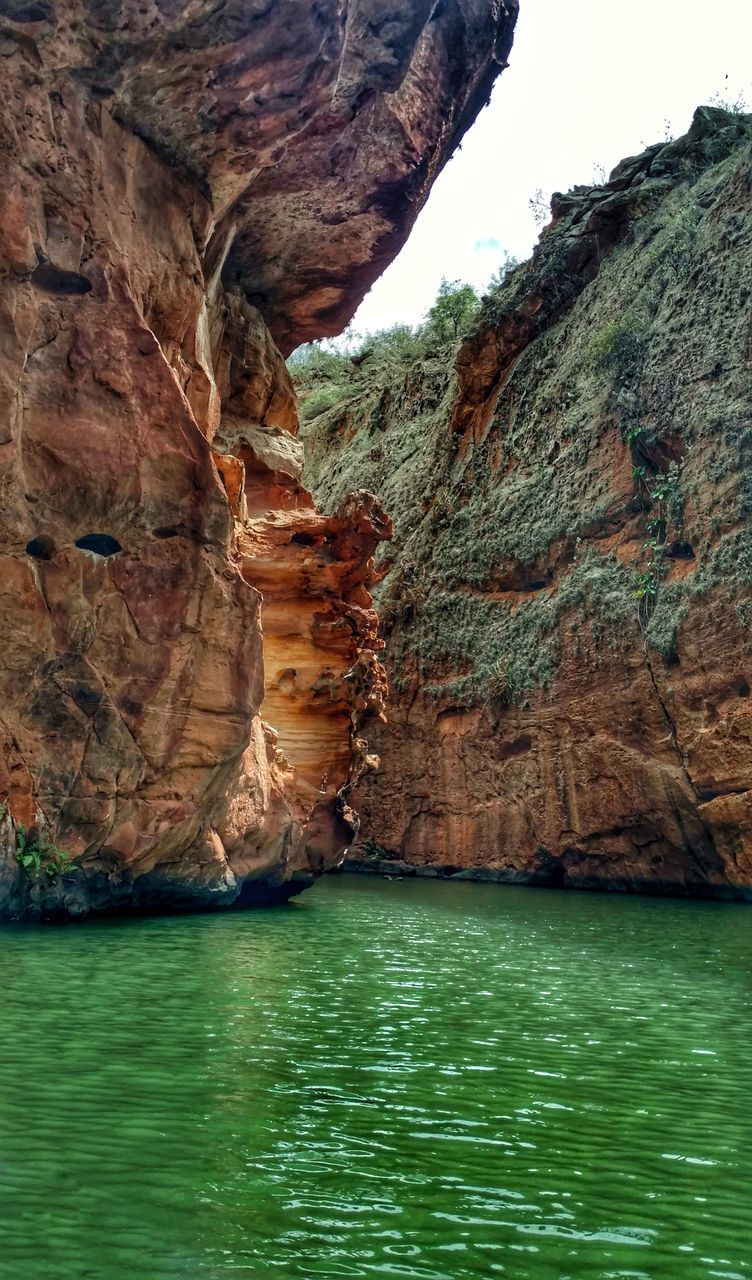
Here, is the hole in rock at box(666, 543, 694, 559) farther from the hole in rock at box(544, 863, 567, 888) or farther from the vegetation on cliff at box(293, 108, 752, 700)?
the hole in rock at box(544, 863, 567, 888)

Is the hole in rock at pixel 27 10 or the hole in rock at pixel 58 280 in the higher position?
the hole in rock at pixel 27 10

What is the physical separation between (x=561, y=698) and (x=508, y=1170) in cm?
2001

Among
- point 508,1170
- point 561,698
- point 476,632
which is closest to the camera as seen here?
point 508,1170

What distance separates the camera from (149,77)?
1187 centimetres

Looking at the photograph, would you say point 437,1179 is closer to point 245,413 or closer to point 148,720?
point 148,720

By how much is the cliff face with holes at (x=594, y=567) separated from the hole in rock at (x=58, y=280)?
12383 millimetres

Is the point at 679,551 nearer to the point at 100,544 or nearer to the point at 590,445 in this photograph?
the point at 590,445

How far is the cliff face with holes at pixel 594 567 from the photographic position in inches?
800

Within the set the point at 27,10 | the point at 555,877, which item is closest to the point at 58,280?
the point at 27,10

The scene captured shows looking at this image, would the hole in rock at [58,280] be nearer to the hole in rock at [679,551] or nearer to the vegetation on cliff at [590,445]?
the vegetation on cliff at [590,445]

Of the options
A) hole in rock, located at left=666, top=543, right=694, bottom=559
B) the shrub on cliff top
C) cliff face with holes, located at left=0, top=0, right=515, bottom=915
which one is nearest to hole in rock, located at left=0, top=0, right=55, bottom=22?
cliff face with holes, located at left=0, top=0, right=515, bottom=915

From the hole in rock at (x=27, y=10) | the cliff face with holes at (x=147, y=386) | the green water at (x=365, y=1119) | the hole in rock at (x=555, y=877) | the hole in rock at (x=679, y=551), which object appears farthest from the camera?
the hole in rock at (x=555, y=877)

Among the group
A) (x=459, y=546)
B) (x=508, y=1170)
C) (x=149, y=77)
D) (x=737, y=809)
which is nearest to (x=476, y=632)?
(x=459, y=546)

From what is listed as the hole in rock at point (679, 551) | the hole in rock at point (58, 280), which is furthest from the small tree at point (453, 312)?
the hole in rock at point (58, 280)
